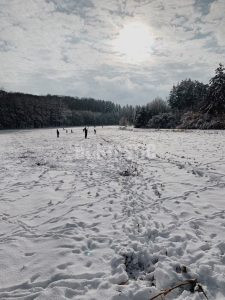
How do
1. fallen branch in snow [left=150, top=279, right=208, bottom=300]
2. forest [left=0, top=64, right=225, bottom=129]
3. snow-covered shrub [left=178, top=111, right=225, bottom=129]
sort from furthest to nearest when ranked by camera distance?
forest [left=0, top=64, right=225, bottom=129] → snow-covered shrub [left=178, top=111, right=225, bottom=129] → fallen branch in snow [left=150, top=279, right=208, bottom=300]

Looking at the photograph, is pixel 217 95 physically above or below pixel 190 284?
above

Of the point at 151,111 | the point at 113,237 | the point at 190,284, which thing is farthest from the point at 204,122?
the point at 190,284

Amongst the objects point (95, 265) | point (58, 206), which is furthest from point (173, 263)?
point (58, 206)

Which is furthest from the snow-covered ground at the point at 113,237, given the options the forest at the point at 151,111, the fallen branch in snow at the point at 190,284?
the forest at the point at 151,111

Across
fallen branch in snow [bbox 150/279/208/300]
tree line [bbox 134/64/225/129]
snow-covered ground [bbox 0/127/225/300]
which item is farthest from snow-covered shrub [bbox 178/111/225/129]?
fallen branch in snow [bbox 150/279/208/300]

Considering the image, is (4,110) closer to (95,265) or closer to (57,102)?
(57,102)

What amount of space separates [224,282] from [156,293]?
1.19 meters

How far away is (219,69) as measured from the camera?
2156 inches

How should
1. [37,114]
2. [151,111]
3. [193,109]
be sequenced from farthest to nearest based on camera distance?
[37,114]
[151,111]
[193,109]

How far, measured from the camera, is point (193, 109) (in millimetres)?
78125

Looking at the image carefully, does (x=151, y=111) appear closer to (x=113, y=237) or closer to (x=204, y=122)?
(x=204, y=122)

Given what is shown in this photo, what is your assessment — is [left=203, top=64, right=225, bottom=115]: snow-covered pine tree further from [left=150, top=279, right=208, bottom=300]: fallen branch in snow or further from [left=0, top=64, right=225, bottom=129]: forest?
[left=150, top=279, right=208, bottom=300]: fallen branch in snow

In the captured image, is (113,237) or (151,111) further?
(151,111)

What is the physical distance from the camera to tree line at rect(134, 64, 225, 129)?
5269 centimetres
